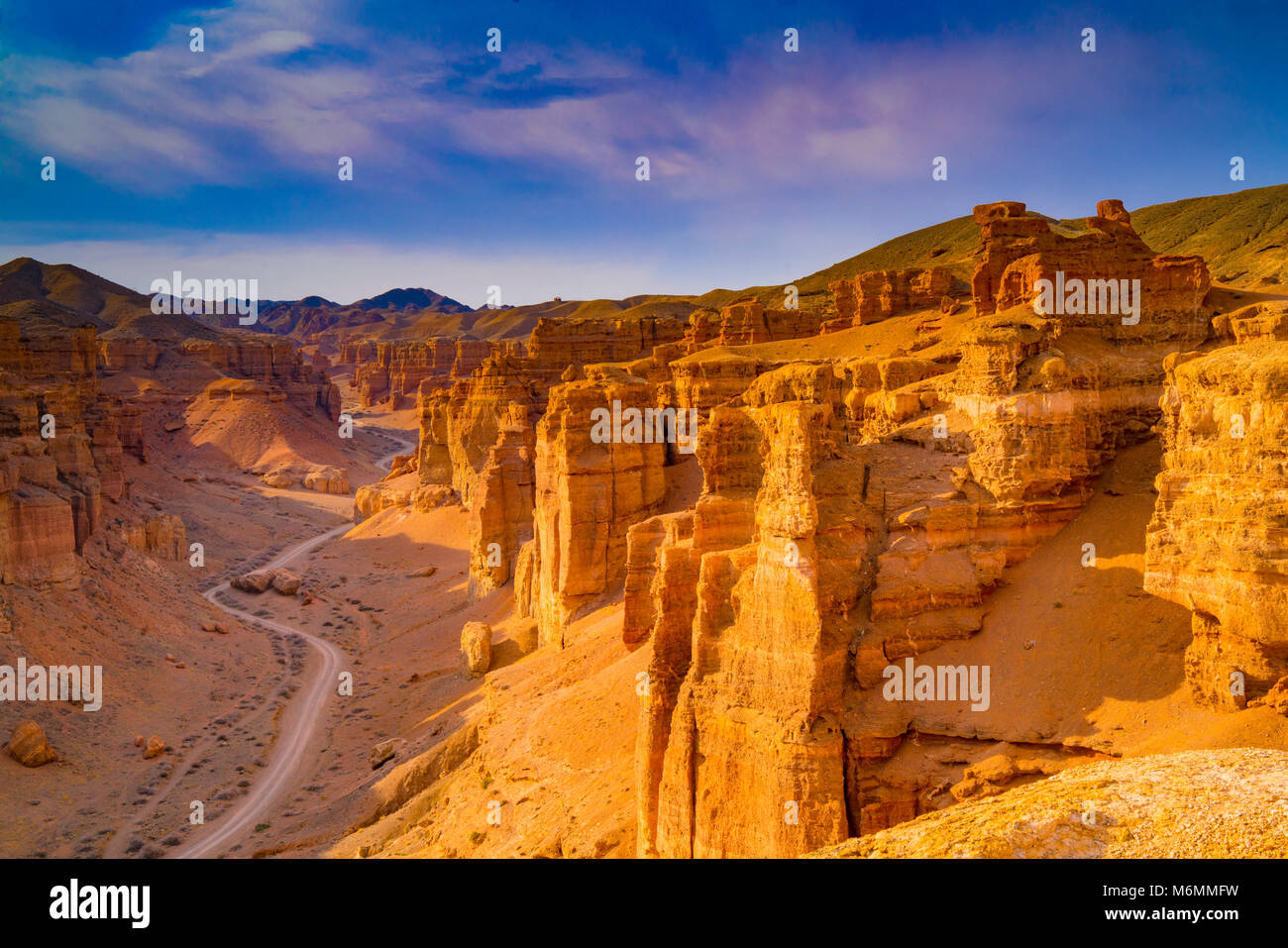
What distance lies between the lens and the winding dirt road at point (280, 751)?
28000mm

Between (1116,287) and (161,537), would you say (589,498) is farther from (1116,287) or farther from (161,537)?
(161,537)

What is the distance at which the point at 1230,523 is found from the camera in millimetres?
13258

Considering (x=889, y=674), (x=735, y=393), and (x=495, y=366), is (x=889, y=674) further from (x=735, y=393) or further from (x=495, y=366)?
(x=495, y=366)

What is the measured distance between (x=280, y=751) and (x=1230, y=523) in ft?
107

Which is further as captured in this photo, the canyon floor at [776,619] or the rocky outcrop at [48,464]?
the rocky outcrop at [48,464]

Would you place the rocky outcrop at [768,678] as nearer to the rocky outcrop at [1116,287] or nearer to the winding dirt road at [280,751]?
the rocky outcrop at [1116,287]

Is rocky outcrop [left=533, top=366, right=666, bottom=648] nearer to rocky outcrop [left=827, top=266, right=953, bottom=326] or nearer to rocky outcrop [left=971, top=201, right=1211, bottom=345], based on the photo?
rocky outcrop [left=971, top=201, right=1211, bottom=345]

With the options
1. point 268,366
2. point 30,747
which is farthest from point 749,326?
point 268,366

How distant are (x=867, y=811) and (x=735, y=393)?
22.2 meters

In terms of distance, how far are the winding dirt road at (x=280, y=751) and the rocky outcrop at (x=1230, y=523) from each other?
85.2 feet

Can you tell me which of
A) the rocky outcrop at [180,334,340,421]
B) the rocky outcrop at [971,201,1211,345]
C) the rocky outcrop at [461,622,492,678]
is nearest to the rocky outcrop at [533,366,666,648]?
the rocky outcrop at [461,622,492,678]

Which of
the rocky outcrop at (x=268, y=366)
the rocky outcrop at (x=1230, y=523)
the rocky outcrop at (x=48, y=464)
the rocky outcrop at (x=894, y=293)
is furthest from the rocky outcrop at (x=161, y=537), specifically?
the rocky outcrop at (x=268, y=366)
